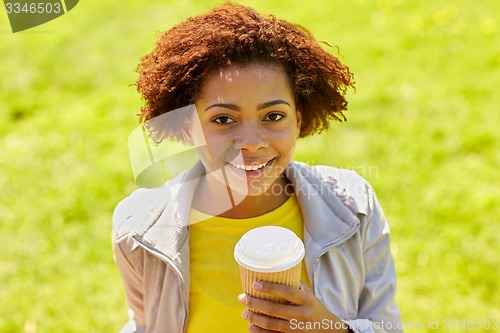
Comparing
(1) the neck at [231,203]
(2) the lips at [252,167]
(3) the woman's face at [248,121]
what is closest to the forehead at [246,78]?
Result: (3) the woman's face at [248,121]

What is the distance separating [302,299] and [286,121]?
55 cm

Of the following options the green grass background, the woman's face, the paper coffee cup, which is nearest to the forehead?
the woman's face

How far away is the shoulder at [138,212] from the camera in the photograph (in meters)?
1.99

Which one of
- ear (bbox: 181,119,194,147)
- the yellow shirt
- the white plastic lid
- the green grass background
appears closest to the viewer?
the white plastic lid

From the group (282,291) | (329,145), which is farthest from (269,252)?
(329,145)

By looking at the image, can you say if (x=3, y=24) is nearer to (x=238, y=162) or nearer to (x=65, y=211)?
(x=65, y=211)

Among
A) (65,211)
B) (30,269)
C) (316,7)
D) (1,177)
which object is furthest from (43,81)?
(316,7)

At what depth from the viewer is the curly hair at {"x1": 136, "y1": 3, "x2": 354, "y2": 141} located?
1861 mm

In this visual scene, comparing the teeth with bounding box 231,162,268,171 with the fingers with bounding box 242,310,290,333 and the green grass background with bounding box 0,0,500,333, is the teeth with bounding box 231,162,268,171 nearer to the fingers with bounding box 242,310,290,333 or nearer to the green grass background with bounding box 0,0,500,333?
the fingers with bounding box 242,310,290,333

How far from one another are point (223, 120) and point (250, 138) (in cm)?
11

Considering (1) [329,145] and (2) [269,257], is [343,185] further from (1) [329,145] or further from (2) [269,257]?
(1) [329,145]

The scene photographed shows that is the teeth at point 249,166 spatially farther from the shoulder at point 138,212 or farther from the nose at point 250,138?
the shoulder at point 138,212

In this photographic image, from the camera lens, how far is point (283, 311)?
5.26 feet

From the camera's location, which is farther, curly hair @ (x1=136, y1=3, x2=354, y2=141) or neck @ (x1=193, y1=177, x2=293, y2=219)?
neck @ (x1=193, y1=177, x2=293, y2=219)
